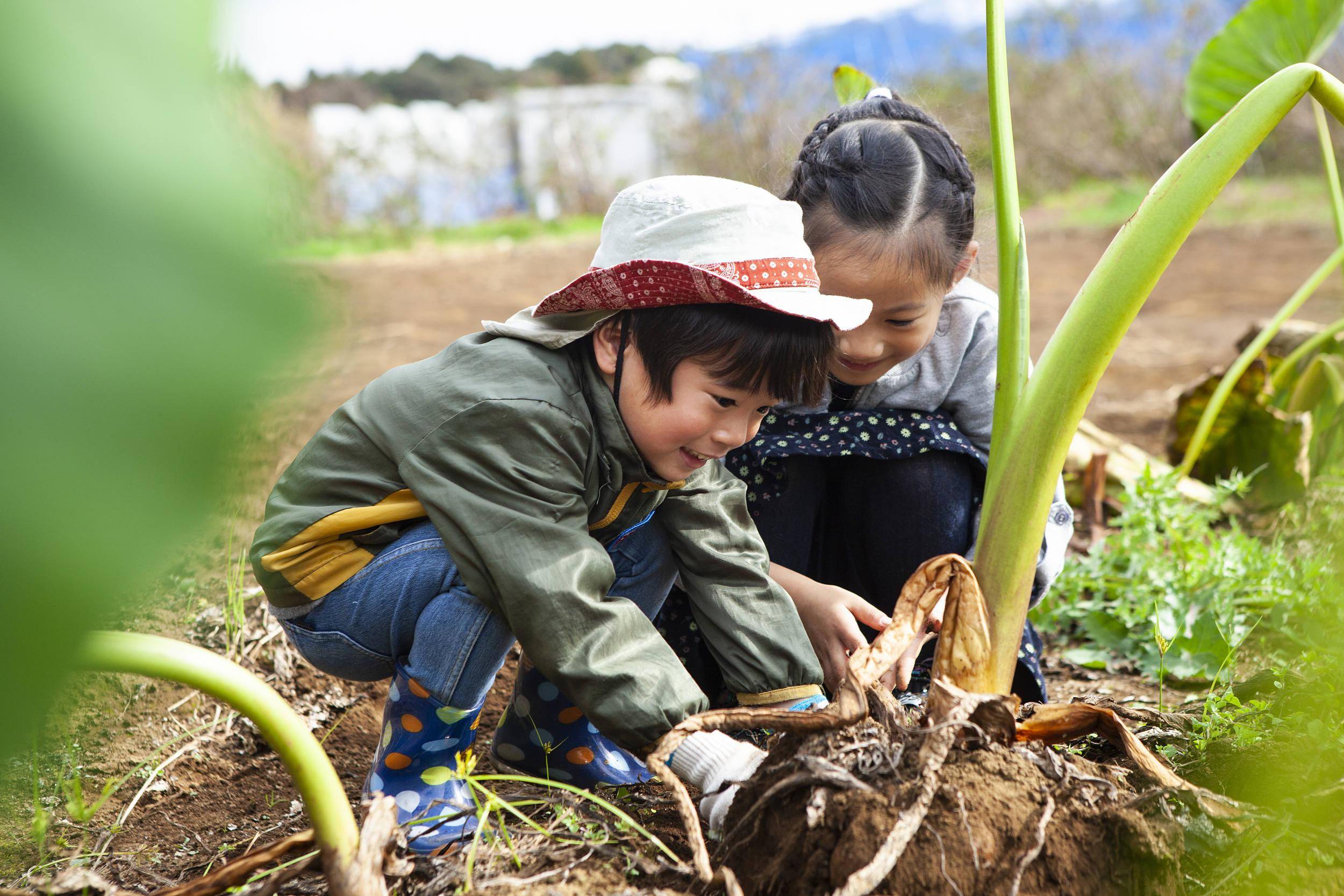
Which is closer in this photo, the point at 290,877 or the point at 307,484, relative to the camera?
the point at 290,877

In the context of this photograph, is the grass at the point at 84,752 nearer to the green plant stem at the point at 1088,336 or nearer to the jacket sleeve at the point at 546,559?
the jacket sleeve at the point at 546,559

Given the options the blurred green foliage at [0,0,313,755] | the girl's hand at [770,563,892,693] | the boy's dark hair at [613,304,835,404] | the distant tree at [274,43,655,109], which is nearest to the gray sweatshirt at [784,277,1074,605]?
the girl's hand at [770,563,892,693]

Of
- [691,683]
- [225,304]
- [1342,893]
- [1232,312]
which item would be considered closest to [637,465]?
[691,683]

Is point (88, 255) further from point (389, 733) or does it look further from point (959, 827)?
point (389, 733)

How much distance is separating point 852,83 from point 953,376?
1.90 ft

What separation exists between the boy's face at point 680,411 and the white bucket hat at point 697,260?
0.20ft

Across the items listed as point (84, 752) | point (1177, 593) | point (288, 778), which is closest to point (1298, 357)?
point (1177, 593)

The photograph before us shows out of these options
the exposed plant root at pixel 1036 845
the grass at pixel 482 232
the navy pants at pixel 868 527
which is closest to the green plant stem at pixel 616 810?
the exposed plant root at pixel 1036 845

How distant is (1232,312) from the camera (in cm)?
521

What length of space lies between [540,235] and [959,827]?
9.06m

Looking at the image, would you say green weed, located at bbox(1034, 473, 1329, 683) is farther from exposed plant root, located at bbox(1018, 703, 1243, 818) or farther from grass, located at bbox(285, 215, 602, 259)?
grass, located at bbox(285, 215, 602, 259)

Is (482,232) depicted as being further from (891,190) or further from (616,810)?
(616,810)

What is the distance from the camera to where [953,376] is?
1575mm

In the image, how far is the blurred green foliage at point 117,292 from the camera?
202 millimetres
